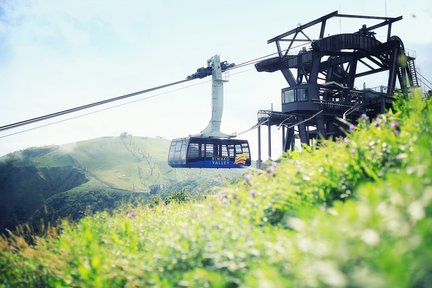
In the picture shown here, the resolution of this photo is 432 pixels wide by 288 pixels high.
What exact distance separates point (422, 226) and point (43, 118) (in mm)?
13406

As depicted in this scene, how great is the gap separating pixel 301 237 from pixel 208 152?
2041 cm

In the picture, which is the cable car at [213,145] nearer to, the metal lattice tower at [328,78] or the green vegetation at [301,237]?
the metal lattice tower at [328,78]

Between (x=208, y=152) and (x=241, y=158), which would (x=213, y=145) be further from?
(x=241, y=158)

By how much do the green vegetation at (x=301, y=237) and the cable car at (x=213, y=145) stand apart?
15609 mm

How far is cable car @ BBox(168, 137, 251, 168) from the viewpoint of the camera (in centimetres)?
2312

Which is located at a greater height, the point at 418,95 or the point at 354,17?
the point at 354,17

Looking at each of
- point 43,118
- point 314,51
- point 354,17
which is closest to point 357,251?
point 43,118

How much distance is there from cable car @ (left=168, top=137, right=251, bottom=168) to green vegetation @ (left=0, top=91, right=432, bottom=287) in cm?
1550

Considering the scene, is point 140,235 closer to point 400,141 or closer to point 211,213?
point 211,213

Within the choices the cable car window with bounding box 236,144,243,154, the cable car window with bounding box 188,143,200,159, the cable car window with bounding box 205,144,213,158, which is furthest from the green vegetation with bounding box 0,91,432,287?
the cable car window with bounding box 236,144,243,154

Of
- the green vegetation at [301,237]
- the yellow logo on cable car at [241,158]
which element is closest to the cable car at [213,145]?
the yellow logo on cable car at [241,158]

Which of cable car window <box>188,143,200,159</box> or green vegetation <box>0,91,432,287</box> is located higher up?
green vegetation <box>0,91,432,287</box>

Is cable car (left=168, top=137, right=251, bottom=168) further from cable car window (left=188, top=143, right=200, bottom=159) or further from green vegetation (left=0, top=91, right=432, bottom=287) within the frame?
green vegetation (left=0, top=91, right=432, bottom=287)

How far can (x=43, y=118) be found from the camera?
1287 cm
